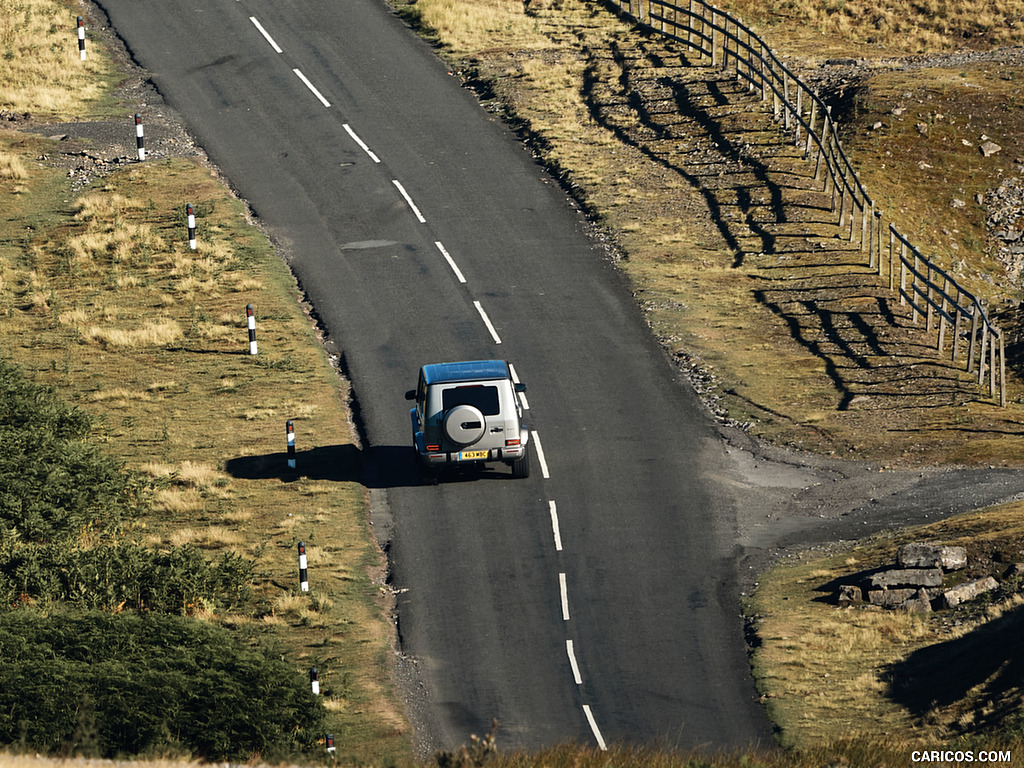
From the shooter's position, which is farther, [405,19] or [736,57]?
[405,19]

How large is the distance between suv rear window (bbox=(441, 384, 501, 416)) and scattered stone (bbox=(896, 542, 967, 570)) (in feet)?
24.9

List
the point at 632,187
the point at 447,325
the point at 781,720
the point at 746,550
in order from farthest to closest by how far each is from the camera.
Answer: the point at 632,187
the point at 447,325
the point at 746,550
the point at 781,720

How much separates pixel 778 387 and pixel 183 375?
1315cm

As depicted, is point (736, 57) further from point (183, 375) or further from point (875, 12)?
point (183, 375)

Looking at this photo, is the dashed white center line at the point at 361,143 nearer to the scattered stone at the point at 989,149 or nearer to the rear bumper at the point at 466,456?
the scattered stone at the point at 989,149

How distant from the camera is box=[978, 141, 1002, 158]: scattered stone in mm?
43281

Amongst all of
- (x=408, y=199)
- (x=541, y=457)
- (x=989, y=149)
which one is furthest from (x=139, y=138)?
(x=989, y=149)

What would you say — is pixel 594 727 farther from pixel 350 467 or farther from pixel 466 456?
pixel 350 467

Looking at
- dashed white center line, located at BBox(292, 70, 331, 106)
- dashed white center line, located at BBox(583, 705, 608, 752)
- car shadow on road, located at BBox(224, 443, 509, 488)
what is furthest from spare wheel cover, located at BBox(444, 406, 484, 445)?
dashed white center line, located at BBox(292, 70, 331, 106)

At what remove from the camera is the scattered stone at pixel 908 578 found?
23.2 meters

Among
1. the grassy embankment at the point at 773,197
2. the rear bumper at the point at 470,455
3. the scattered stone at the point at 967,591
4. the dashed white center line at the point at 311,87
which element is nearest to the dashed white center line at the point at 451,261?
the grassy embankment at the point at 773,197

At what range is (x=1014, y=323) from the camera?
36.8 m

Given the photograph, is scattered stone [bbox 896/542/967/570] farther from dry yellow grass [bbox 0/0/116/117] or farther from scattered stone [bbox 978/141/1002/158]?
dry yellow grass [bbox 0/0/116/117]

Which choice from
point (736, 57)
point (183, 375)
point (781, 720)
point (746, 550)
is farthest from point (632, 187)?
point (781, 720)
